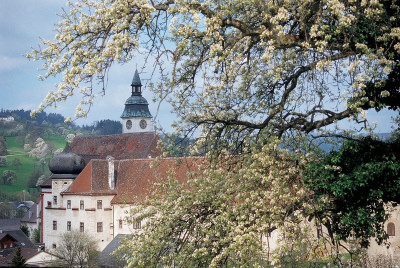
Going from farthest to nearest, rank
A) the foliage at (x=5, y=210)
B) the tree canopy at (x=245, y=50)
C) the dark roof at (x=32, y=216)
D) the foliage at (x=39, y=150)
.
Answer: the foliage at (x=39, y=150), the foliage at (x=5, y=210), the dark roof at (x=32, y=216), the tree canopy at (x=245, y=50)

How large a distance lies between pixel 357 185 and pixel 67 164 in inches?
1692

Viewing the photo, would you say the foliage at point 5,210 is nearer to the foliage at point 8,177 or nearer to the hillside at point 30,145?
the hillside at point 30,145

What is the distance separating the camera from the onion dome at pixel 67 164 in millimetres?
49781

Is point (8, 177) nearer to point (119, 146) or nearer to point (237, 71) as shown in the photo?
point (119, 146)

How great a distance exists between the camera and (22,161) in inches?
5064

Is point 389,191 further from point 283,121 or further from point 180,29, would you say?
point 180,29

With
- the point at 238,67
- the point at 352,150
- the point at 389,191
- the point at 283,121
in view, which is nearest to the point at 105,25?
the point at 238,67

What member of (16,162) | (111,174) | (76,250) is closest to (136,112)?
(111,174)

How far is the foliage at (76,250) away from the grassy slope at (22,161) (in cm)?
7247

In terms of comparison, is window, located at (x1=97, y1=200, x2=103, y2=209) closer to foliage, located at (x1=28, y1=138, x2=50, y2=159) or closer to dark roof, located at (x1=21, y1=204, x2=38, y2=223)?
dark roof, located at (x1=21, y1=204, x2=38, y2=223)

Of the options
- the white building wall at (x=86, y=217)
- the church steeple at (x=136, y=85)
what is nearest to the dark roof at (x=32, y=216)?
the church steeple at (x=136, y=85)

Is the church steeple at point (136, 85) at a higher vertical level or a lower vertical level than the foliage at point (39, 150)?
lower

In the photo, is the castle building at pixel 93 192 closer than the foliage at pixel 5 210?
Yes

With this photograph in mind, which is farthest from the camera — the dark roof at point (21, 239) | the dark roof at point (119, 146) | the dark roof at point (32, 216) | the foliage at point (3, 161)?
the foliage at point (3, 161)
